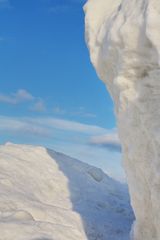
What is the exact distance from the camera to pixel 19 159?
28156mm

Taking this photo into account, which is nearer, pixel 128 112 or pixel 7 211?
pixel 128 112

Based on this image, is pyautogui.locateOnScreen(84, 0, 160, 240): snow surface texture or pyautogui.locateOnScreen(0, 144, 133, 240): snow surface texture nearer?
pyautogui.locateOnScreen(84, 0, 160, 240): snow surface texture

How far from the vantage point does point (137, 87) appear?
15.8 meters

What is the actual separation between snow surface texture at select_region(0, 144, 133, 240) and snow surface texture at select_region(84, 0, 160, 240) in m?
3.64

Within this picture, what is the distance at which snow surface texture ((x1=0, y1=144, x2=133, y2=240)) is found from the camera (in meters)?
17.9

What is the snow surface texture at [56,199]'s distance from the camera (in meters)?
17.9

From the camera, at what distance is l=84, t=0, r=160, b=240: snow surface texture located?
14.9 metres

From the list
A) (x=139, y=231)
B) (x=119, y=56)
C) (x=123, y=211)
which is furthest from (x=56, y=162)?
(x=119, y=56)

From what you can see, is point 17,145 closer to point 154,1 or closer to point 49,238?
point 49,238

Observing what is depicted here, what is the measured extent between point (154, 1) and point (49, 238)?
8864mm

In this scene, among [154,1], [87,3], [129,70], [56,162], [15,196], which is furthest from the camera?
[56,162]

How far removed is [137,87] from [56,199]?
1098 centimetres

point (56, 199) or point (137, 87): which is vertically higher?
point (137, 87)

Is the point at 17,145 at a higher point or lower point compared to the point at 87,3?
lower
